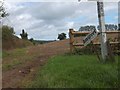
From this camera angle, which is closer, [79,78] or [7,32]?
[79,78]

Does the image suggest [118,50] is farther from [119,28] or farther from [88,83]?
[88,83]

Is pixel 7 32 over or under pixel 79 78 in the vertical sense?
over

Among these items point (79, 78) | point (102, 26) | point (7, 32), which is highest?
point (7, 32)

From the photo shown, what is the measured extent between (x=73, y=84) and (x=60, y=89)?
452 mm

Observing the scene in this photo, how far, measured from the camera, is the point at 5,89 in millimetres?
9836

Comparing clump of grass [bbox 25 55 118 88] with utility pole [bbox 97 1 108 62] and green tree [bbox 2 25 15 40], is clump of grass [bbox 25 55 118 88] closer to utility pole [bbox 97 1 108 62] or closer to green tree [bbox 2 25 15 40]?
utility pole [bbox 97 1 108 62]

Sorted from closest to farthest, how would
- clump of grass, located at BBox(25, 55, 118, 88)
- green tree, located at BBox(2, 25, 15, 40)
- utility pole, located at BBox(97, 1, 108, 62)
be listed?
clump of grass, located at BBox(25, 55, 118, 88)
utility pole, located at BBox(97, 1, 108, 62)
green tree, located at BBox(2, 25, 15, 40)

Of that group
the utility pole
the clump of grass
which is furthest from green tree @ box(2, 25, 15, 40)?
the clump of grass

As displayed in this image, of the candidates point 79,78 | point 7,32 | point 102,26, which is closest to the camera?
point 79,78

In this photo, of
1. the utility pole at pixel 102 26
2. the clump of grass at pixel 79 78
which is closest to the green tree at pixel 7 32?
the utility pole at pixel 102 26

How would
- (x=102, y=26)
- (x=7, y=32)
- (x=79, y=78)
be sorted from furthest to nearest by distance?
(x=7, y=32), (x=102, y=26), (x=79, y=78)

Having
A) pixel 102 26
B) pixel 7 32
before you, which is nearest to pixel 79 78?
pixel 102 26

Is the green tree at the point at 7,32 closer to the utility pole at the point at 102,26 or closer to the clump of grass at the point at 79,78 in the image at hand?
the utility pole at the point at 102,26

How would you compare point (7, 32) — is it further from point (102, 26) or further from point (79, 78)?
point (79, 78)
